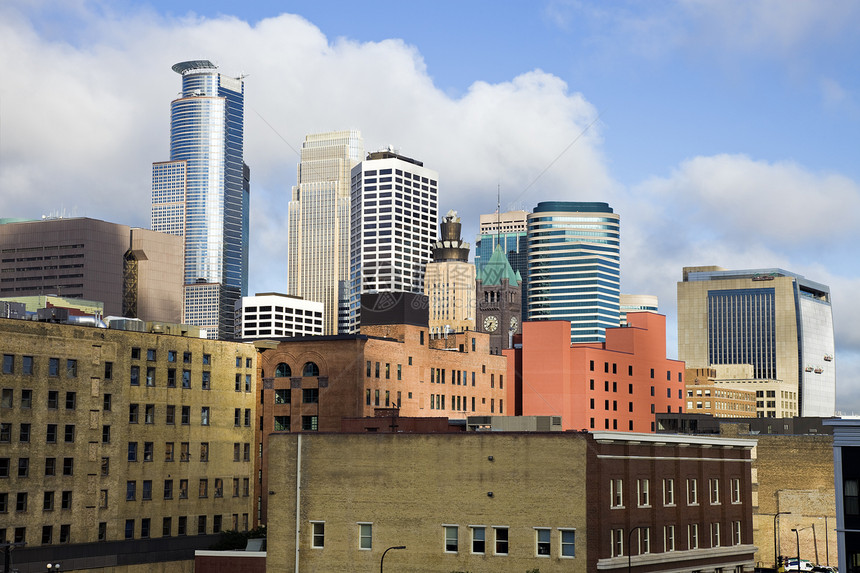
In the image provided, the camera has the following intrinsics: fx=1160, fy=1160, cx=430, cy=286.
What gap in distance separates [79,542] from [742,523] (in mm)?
74510

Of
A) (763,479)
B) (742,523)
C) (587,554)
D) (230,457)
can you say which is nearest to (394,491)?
(587,554)

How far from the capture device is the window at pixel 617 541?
86.8 meters

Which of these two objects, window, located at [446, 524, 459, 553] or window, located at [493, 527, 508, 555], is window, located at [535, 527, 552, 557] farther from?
window, located at [446, 524, 459, 553]

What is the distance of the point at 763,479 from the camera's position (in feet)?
512

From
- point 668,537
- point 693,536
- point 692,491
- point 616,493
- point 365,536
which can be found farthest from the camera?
point 692,491

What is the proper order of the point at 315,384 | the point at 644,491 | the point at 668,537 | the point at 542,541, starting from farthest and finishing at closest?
the point at 315,384, the point at 668,537, the point at 644,491, the point at 542,541

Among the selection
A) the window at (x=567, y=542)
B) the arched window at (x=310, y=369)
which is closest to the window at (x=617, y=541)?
the window at (x=567, y=542)

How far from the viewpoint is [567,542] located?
85.1 meters

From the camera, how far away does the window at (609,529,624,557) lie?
86750 millimetres

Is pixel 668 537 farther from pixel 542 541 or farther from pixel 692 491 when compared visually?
pixel 542 541

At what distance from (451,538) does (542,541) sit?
7.24m

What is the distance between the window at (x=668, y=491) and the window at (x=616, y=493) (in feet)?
23.8

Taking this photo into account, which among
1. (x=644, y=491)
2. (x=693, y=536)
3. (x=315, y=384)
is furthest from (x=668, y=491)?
(x=315, y=384)

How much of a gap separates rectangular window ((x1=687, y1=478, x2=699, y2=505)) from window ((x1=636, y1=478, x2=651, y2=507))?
23.1ft
